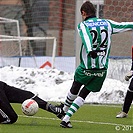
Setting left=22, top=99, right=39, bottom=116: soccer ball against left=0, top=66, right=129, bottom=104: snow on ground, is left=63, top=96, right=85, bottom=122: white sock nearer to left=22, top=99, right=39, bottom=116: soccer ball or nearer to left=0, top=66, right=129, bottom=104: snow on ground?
left=22, top=99, right=39, bottom=116: soccer ball

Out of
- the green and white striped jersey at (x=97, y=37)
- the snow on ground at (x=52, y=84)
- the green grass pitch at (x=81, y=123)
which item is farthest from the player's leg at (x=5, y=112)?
the snow on ground at (x=52, y=84)

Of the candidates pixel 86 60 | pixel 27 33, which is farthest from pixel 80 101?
pixel 27 33

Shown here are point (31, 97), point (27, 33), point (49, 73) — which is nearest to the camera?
point (31, 97)

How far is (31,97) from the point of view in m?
9.27

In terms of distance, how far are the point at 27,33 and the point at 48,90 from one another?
9.80m

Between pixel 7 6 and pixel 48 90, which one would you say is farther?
pixel 7 6

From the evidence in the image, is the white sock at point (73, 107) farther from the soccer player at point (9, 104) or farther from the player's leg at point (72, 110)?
the soccer player at point (9, 104)

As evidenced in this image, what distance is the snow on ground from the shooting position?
45.3ft

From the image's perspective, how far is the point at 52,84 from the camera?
14.9 m

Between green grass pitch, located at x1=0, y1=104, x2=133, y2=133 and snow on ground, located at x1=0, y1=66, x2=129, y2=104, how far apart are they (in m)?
2.02

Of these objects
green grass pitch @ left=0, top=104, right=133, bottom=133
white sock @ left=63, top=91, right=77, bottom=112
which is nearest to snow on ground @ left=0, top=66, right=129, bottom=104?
green grass pitch @ left=0, top=104, right=133, bottom=133

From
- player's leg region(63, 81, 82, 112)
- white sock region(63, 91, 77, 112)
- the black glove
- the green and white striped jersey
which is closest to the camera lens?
the black glove

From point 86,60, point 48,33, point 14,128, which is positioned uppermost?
point 86,60

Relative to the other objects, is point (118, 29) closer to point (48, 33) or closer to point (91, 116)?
point (91, 116)
